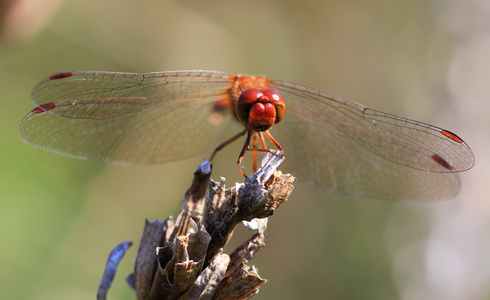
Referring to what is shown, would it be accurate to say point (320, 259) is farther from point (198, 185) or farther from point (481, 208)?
point (198, 185)

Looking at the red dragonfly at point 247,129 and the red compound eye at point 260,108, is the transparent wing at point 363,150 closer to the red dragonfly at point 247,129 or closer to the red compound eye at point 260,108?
the red dragonfly at point 247,129

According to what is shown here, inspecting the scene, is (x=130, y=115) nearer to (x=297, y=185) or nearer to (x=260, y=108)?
(x=260, y=108)

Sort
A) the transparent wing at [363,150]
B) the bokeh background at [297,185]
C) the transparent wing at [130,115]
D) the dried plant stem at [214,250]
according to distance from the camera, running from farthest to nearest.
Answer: the bokeh background at [297,185]
the transparent wing at [363,150]
the transparent wing at [130,115]
the dried plant stem at [214,250]

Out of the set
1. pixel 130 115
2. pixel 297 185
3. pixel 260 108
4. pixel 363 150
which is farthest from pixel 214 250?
pixel 297 185

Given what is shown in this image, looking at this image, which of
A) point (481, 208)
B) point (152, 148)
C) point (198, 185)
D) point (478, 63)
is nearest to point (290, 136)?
point (152, 148)

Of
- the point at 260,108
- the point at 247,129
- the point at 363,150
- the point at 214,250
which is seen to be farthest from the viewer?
the point at 363,150

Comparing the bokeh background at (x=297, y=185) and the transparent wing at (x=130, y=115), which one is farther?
the bokeh background at (x=297, y=185)

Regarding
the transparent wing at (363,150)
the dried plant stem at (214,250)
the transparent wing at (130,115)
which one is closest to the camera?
the dried plant stem at (214,250)

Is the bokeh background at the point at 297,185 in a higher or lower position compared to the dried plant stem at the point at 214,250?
higher

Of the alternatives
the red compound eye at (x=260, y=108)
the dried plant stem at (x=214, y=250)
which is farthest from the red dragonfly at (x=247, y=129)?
the dried plant stem at (x=214, y=250)
